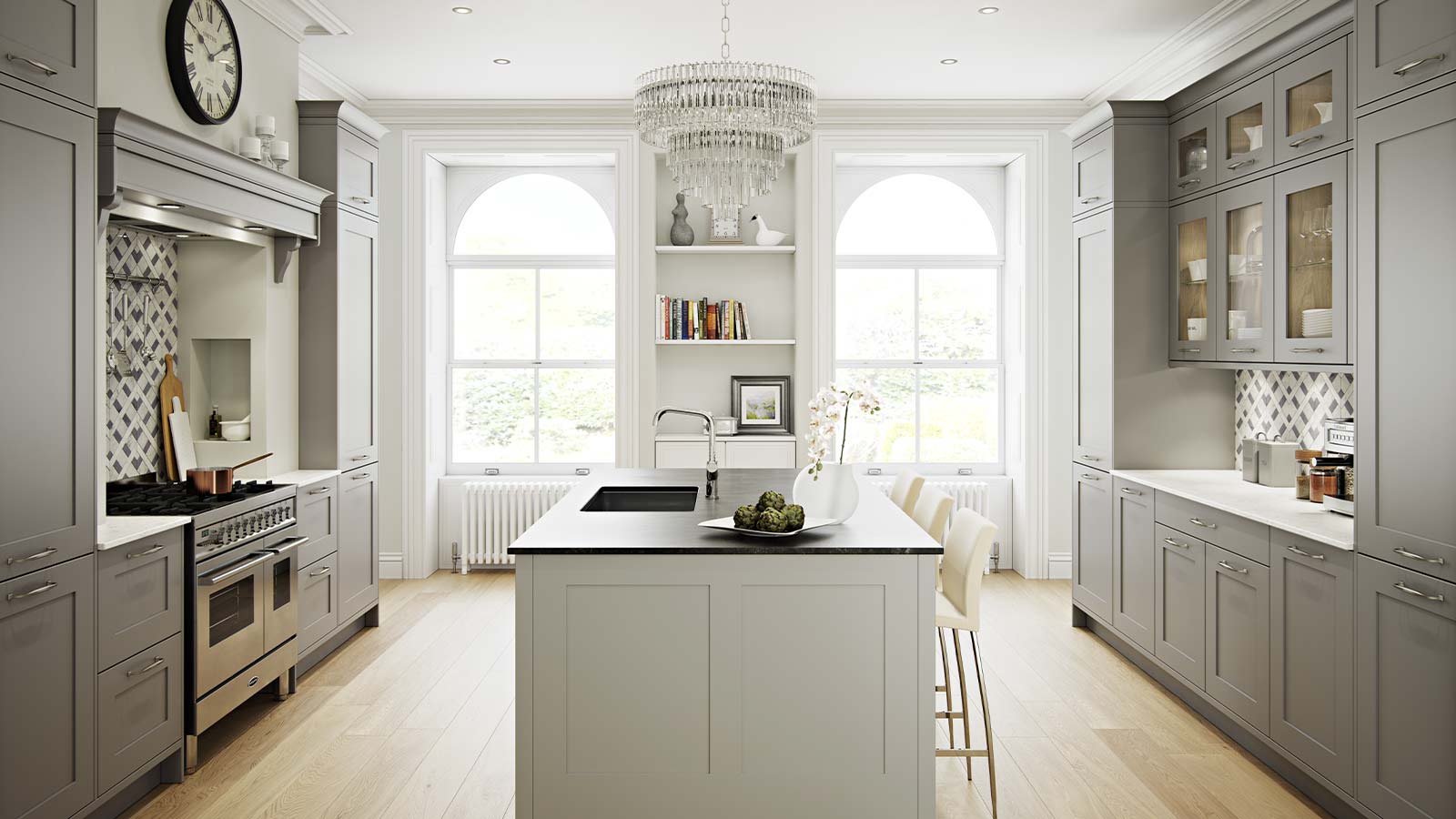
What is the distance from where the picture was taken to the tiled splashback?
3.87m

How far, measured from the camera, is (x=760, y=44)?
5.02m

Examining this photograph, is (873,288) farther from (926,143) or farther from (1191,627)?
(1191,627)

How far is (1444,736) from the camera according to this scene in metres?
2.43

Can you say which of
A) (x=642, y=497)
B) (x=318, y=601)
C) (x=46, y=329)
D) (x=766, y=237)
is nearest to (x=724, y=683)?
(x=642, y=497)

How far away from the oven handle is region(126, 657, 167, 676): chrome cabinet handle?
10.9 inches

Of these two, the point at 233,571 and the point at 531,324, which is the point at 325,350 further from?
the point at 531,324

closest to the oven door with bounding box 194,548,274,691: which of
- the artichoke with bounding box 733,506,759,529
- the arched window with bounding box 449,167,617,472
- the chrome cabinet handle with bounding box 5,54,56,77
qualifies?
the chrome cabinet handle with bounding box 5,54,56,77

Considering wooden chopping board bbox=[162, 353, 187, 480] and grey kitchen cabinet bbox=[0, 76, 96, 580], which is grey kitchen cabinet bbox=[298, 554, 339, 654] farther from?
grey kitchen cabinet bbox=[0, 76, 96, 580]

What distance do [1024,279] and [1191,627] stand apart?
2889 mm

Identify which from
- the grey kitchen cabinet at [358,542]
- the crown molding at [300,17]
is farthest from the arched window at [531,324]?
the crown molding at [300,17]

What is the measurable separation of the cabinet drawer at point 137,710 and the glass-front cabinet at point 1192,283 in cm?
431

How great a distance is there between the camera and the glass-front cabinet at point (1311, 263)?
3.33m

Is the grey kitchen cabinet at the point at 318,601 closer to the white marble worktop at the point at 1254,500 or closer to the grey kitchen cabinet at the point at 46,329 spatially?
the grey kitchen cabinet at the point at 46,329

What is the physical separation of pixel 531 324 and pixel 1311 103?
15.4ft
